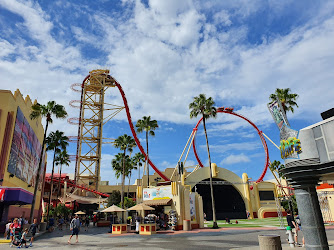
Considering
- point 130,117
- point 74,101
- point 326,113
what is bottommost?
point 326,113

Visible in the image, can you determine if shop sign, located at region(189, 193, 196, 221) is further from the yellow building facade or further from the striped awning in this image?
the yellow building facade

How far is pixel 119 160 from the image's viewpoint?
168 feet

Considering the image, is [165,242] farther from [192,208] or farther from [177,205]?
[192,208]

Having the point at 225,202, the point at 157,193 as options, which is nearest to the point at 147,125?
the point at 157,193

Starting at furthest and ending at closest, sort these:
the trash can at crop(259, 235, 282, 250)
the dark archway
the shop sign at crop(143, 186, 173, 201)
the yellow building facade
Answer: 1. the dark archway
2. the shop sign at crop(143, 186, 173, 201)
3. the yellow building facade
4. the trash can at crop(259, 235, 282, 250)

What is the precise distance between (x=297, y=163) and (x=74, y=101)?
62.7 m

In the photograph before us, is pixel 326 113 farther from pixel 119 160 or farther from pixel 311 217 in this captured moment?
pixel 119 160

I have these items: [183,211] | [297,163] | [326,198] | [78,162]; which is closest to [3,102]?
[183,211]

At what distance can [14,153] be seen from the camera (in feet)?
80.8

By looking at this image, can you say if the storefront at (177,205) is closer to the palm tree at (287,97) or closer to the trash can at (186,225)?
the trash can at (186,225)

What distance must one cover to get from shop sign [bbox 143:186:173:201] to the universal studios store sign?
19114 millimetres

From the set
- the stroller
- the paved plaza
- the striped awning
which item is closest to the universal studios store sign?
the paved plaza

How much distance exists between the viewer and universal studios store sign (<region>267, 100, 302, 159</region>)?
10.1 metres

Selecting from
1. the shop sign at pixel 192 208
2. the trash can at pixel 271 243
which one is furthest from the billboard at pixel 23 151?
the trash can at pixel 271 243
